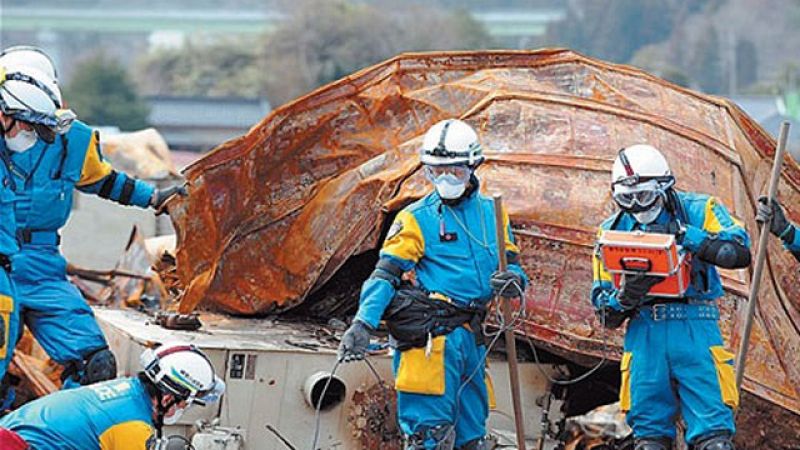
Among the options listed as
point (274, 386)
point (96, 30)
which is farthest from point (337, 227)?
point (96, 30)

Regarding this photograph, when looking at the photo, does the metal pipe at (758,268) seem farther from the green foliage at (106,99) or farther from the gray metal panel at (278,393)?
the green foliage at (106,99)

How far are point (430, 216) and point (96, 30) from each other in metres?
69.8

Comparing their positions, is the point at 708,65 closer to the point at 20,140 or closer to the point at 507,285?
the point at 20,140

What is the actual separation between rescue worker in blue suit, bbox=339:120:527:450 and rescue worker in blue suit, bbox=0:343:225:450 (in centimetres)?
114

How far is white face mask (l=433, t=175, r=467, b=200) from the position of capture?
7.70 metres

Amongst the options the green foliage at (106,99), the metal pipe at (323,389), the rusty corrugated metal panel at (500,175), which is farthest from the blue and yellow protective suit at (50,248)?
the green foliage at (106,99)

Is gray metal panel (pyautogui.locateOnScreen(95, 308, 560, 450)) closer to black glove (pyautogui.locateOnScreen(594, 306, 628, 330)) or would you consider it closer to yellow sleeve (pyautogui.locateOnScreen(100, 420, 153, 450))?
black glove (pyautogui.locateOnScreen(594, 306, 628, 330))

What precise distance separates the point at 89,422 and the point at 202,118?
3643 cm

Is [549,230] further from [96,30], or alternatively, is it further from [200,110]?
[96,30]

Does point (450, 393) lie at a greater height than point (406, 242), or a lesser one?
lesser

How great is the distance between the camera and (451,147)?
7.67m

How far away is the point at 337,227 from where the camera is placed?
30.5 feet

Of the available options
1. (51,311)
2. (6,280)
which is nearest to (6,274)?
(6,280)

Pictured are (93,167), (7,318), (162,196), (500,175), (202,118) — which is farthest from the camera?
(202,118)
